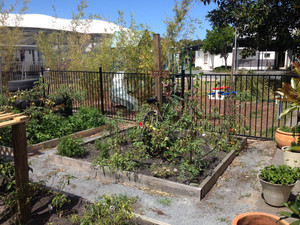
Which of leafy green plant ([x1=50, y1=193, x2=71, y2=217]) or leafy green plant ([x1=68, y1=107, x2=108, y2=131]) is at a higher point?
leafy green plant ([x1=68, y1=107, x2=108, y2=131])

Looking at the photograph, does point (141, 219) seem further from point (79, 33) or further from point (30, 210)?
point (79, 33)

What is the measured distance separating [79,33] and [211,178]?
11717mm

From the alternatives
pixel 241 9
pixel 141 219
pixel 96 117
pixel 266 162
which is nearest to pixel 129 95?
pixel 96 117

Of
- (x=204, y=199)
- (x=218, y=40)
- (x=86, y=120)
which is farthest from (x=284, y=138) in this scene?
(x=218, y=40)

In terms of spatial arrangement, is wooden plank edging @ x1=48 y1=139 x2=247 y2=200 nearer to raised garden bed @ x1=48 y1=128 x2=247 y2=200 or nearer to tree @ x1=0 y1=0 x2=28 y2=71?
raised garden bed @ x1=48 y1=128 x2=247 y2=200

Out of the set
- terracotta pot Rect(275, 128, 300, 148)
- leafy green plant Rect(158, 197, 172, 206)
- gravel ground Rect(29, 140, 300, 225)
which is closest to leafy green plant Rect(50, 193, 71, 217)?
gravel ground Rect(29, 140, 300, 225)

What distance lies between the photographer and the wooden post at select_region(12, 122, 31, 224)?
9.53 ft

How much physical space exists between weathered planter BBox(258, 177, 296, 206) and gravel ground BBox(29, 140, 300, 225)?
0.10 m

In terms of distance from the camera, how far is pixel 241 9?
8688mm

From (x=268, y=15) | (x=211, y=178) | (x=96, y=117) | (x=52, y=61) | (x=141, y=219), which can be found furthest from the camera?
(x=52, y=61)

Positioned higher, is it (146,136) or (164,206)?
(146,136)

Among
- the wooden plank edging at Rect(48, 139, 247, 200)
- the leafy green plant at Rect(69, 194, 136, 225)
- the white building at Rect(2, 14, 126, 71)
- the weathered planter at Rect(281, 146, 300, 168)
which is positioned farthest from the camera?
the white building at Rect(2, 14, 126, 71)

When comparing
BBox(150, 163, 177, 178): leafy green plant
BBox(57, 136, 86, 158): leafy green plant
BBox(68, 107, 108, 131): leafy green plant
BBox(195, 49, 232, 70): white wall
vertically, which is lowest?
BBox(150, 163, 177, 178): leafy green plant

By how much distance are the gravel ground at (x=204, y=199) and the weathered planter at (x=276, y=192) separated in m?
0.10
